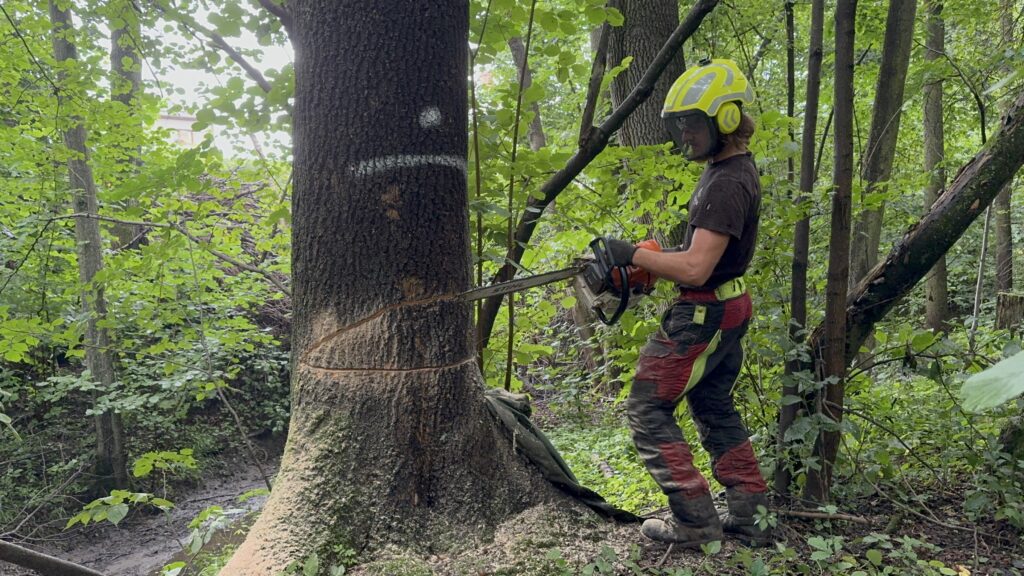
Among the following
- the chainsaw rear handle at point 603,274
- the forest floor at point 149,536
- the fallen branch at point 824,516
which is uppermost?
the chainsaw rear handle at point 603,274

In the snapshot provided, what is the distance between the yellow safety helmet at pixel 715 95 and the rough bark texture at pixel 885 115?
1257 mm

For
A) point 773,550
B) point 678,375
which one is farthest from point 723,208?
point 773,550

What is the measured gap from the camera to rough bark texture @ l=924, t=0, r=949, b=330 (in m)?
7.34

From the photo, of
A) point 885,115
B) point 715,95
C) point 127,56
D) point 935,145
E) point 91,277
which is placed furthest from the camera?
point 935,145

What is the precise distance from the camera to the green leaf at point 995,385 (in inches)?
18.2

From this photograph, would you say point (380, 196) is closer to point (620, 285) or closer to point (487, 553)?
point (620, 285)

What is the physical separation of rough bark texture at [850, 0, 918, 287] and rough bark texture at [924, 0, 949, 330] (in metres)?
0.84

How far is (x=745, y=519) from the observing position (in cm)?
280

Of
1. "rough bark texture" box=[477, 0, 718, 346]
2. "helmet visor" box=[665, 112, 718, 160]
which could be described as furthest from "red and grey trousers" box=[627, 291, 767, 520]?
"rough bark texture" box=[477, 0, 718, 346]

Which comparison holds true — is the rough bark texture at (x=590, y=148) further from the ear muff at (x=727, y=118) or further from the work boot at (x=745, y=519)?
the work boot at (x=745, y=519)

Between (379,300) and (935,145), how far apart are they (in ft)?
32.8

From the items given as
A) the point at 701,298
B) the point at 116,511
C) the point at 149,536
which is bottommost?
the point at 149,536

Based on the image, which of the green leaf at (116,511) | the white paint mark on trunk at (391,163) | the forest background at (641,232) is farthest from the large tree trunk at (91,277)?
the white paint mark on trunk at (391,163)

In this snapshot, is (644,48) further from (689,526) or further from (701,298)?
(689,526)
